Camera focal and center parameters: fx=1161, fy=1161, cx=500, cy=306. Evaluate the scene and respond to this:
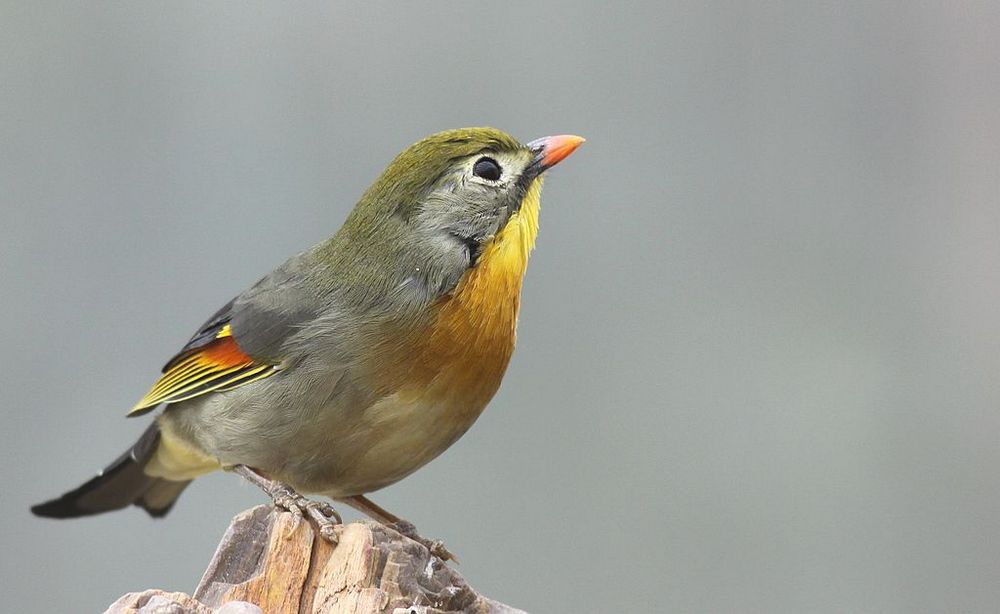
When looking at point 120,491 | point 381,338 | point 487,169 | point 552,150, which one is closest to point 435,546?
point 381,338

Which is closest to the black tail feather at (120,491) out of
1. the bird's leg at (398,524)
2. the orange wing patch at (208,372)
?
the orange wing patch at (208,372)

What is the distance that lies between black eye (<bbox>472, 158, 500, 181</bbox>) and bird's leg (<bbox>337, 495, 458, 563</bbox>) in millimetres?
972

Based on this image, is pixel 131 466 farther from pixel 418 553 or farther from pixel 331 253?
pixel 418 553

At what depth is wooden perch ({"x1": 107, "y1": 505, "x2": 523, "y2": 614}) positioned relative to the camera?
2.59 metres

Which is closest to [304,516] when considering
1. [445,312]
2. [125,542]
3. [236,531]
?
[236,531]

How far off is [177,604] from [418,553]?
0.55 m

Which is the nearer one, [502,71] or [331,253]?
[331,253]

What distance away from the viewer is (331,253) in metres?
3.24

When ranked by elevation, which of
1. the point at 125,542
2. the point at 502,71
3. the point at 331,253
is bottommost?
the point at 125,542

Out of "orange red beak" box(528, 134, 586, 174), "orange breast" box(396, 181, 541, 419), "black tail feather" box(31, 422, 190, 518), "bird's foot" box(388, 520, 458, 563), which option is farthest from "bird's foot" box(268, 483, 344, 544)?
"orange red beak" box(528, 134, 586, 174)

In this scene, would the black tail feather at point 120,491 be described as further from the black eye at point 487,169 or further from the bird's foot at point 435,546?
the black eye at point 487,169

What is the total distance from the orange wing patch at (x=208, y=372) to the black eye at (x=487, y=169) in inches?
29.9

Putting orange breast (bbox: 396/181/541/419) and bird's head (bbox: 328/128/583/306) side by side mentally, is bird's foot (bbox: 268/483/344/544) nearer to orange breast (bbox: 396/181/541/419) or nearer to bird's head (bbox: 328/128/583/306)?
orange breast (bbox: 396/181/541/419)

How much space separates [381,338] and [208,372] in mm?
602
